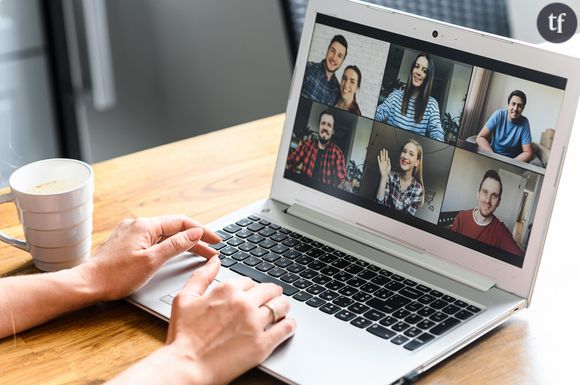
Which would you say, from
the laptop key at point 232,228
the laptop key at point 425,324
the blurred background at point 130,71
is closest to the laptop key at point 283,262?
the laptop key at point 232,228

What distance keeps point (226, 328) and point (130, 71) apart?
78.1 inches

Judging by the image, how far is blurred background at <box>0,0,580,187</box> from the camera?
2459mm

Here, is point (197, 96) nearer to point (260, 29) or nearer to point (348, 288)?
point (260, 29)

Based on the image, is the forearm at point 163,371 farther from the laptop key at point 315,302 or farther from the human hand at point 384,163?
the human hand at point 384,163

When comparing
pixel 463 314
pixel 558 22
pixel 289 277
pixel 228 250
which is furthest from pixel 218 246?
pixel 558 22

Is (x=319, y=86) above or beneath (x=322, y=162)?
above

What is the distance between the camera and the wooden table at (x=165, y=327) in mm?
843

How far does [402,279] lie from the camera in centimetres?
97

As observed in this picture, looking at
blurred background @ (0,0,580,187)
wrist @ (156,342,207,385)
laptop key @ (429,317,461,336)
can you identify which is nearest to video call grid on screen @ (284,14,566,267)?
laptop key @ (429,317,461,336)

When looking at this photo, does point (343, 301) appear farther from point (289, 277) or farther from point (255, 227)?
point (255, 227)

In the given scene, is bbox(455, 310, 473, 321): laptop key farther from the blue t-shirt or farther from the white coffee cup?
the white coffee cup

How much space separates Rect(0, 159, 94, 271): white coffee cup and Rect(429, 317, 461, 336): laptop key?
1.54 ft

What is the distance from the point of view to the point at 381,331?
861 millimetres

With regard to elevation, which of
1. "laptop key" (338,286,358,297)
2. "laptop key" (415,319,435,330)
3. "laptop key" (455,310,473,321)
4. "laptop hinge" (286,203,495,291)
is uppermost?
"laptop hinge" (286,203,495,291)
